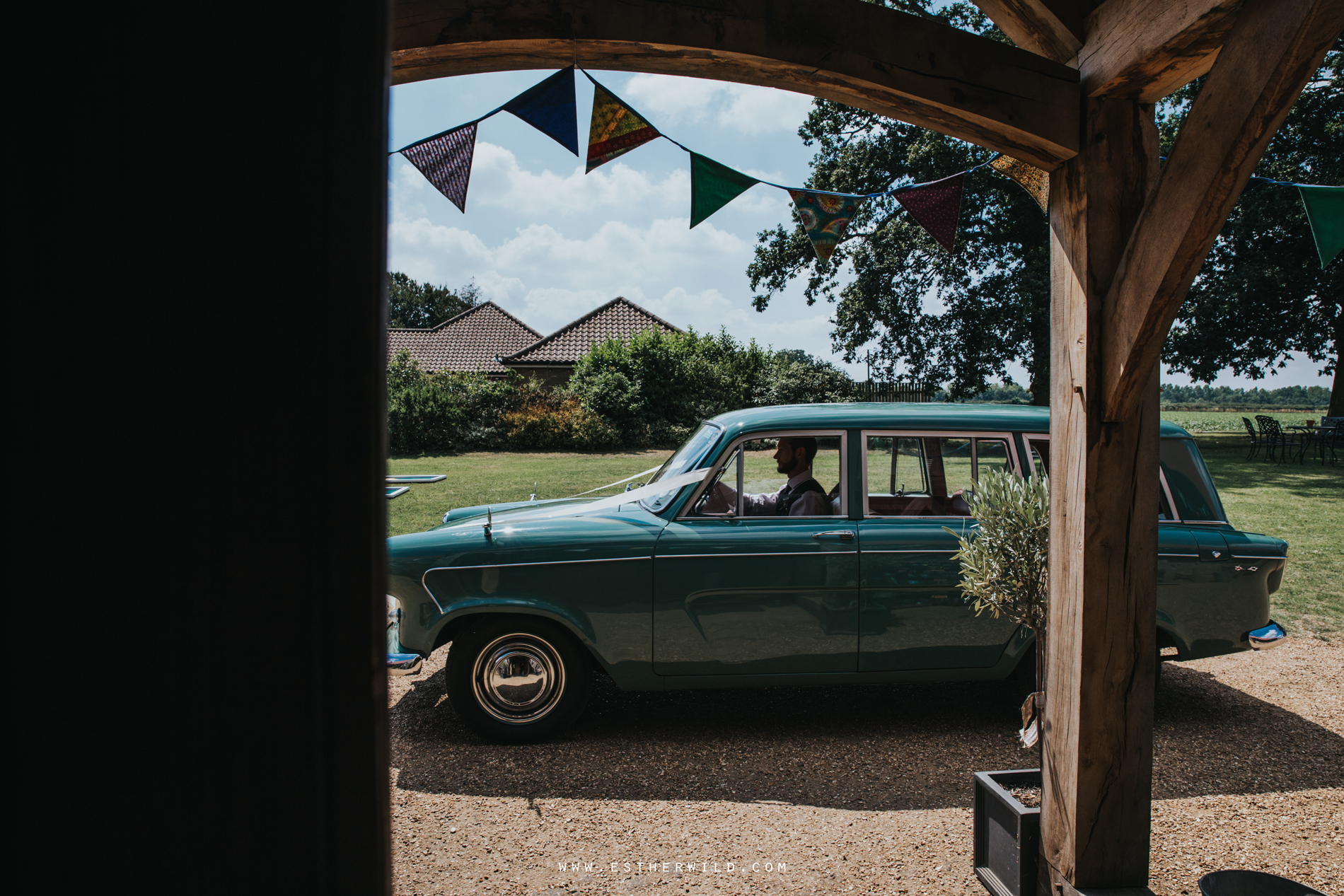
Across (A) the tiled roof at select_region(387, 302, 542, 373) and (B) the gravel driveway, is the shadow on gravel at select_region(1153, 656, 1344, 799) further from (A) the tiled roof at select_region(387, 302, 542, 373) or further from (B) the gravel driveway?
(A) the tiled roof at select_region(387, 302, 542, 373)

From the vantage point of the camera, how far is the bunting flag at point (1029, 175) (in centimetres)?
265

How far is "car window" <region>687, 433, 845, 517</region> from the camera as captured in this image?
13.6 ft

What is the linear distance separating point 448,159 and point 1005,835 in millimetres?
3621

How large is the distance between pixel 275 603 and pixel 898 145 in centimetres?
2176

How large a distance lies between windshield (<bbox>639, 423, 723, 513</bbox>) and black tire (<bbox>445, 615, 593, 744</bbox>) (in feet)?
2.71

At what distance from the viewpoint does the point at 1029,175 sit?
2.72 metres

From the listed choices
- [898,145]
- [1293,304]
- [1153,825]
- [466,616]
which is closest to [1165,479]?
[1153,825]

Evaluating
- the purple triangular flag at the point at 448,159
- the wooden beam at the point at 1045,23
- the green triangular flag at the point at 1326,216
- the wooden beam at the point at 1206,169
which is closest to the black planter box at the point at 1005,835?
the wooden beam at the point at 1206,169

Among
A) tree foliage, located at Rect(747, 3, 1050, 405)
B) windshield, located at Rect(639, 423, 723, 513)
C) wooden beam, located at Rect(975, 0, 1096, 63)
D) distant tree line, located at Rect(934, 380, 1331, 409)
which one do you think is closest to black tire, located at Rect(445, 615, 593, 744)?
windshield, located at Rect(639, 423, 723, 513)

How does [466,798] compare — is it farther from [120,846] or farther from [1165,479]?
[1165,479]

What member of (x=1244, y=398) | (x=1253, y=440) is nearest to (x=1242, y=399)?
(x=1244, y=398)

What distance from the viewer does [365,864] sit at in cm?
31

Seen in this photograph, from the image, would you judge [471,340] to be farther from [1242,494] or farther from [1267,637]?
[1267,637]

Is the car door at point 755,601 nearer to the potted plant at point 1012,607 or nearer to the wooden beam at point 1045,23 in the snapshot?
the potted plant at point 1012,607
